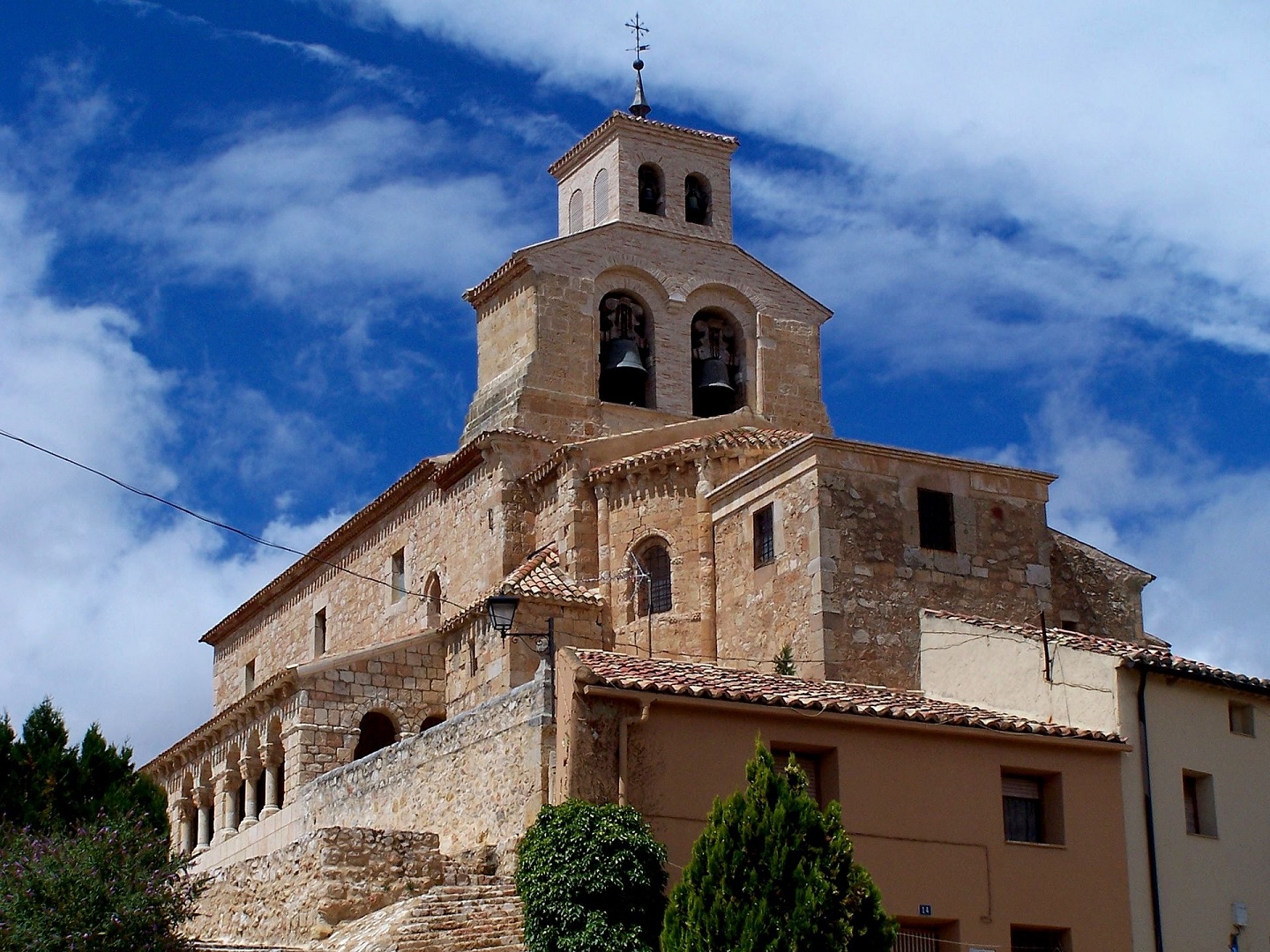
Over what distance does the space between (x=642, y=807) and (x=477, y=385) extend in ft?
59.5

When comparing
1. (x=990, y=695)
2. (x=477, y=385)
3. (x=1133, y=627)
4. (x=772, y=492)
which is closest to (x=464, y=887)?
(x=990, y=695)

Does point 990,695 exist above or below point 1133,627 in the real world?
below

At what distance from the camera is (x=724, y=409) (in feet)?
119

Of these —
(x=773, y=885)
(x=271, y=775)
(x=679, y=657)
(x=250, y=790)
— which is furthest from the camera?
(x=250, y=790)

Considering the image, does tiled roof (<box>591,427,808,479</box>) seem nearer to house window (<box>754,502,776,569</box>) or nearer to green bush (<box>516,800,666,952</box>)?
house window (<box>754,502,776,569</box>)

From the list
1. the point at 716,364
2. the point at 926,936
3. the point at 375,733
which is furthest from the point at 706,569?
the point at 926,936

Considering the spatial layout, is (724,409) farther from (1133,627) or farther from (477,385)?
(1133,627)

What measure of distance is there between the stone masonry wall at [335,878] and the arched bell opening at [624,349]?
49.5 ft

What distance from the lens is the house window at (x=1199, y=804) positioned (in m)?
22.3

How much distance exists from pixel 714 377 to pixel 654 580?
705 centimetres

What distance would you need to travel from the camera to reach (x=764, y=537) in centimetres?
2823

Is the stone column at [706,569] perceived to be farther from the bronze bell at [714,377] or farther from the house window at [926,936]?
the house window at [926,936]

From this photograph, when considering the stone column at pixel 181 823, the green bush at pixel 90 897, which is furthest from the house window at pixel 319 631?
the green bush at pixel 90 897

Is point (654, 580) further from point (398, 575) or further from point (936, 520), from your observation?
point (398, 575)
